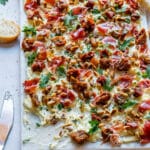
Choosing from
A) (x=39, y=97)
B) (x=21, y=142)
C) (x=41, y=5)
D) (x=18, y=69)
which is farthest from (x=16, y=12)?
(x=21, y=142)

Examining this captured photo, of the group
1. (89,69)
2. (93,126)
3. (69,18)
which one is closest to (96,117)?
(93,126)

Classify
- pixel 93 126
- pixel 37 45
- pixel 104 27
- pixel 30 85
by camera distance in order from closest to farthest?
1. pixel 93 126
2. pixel 30 85
3. pixel 37 45
4. pixel 104 27

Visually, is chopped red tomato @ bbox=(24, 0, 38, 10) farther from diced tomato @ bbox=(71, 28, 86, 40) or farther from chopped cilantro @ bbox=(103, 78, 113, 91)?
chopped cilantro @ bbox=(103, 78, 113, 91)

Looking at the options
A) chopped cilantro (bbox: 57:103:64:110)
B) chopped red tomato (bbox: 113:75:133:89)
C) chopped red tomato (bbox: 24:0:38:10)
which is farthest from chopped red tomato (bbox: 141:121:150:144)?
chopped red tomato (bbox: 24:0:38:10)

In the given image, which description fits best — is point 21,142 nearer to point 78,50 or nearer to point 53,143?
point 53,143

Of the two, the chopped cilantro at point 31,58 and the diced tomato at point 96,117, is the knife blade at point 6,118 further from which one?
the diced tomato at point 96,117

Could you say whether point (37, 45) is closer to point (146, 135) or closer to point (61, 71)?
point (61, 71)
